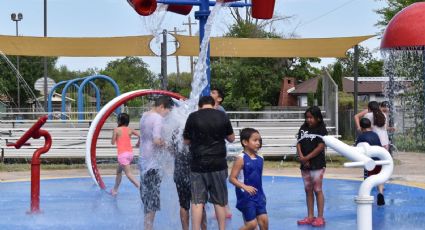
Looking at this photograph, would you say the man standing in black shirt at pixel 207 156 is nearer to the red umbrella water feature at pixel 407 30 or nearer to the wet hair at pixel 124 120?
the wet hair at pixel 124 120

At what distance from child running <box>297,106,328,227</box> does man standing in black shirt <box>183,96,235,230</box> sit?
1.60 m

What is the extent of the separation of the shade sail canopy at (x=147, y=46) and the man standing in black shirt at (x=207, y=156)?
37.5ft

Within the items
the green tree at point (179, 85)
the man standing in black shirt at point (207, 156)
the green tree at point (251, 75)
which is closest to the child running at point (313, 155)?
the man standing in black shirt at point (207, 156)

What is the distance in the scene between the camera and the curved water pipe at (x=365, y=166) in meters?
3.62

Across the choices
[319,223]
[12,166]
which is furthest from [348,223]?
[12,166]

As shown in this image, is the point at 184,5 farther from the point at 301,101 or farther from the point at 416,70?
the point at 301,101

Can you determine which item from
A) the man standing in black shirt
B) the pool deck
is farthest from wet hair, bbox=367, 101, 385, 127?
the man standing in black shirt

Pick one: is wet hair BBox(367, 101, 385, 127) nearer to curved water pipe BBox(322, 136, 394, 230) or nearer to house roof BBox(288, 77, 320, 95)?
curved water pipe BBox(322, 136, 394, 230)

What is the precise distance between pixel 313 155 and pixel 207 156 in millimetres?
1857

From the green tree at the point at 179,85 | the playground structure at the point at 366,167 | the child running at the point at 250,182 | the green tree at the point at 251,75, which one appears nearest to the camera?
the playground structure at the point at 366,167

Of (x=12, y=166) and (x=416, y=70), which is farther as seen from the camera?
(x=416, y=70)

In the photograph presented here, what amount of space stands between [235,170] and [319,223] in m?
2.15

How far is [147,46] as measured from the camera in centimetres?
1788

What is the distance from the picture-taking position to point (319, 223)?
785 cm
